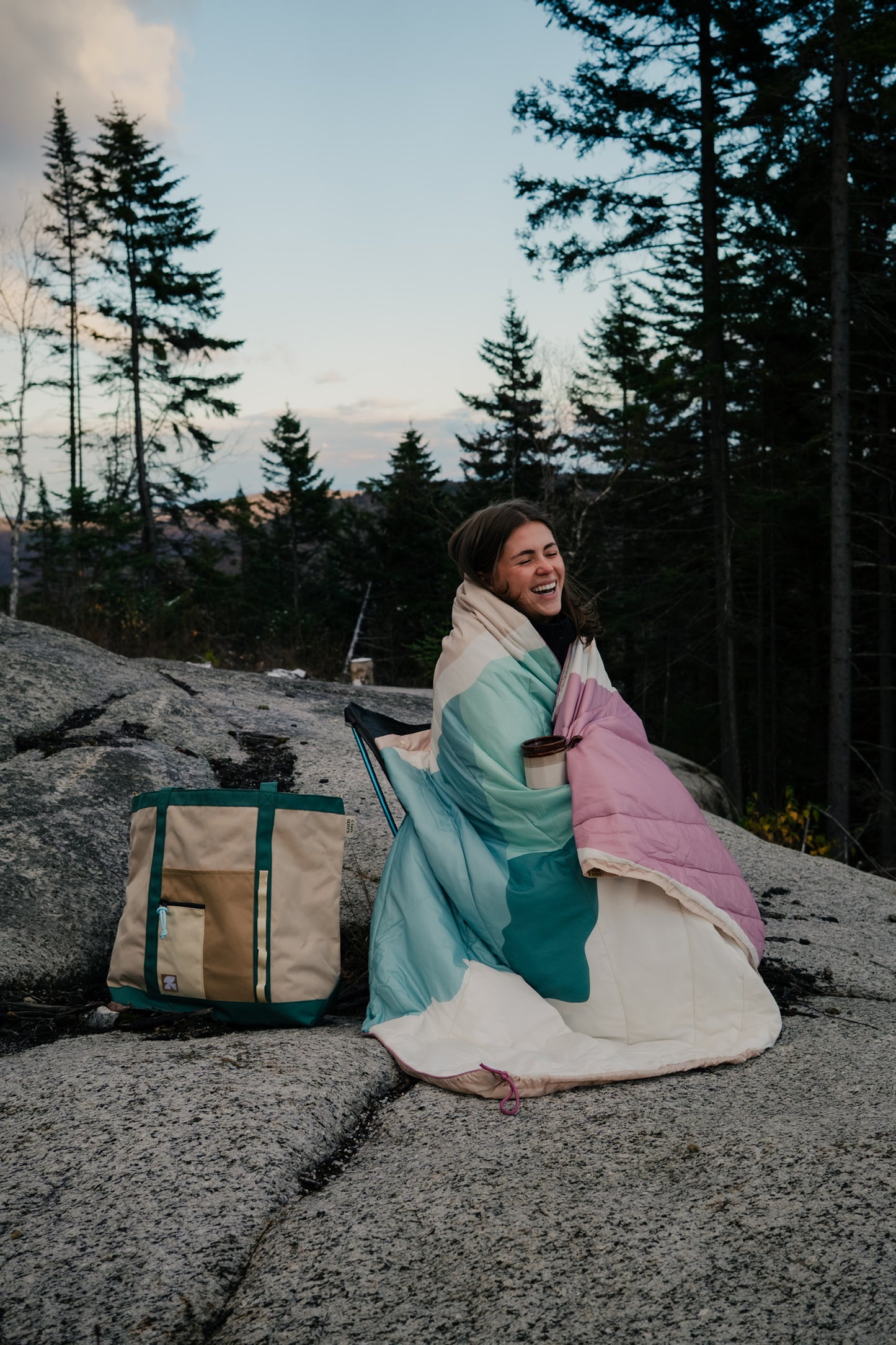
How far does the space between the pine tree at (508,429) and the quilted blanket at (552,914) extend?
1837 centimetres

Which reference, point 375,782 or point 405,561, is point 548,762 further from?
point 405,561

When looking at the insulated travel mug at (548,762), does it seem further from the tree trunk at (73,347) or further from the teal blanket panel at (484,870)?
the tree trunk at (73,347)

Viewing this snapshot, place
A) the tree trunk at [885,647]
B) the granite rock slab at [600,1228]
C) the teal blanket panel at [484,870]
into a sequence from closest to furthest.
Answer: the granite rock slab at [600,1228]
the teal blanket panel at [484,870]
the tree trunk at [885,647]

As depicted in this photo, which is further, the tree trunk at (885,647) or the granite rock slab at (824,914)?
the tree trunk at (885,647)

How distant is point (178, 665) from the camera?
17.8ft

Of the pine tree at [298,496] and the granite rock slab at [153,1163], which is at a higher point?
the pine tree at [298,496]

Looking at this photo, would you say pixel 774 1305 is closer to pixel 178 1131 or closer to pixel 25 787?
pixel 178 1131

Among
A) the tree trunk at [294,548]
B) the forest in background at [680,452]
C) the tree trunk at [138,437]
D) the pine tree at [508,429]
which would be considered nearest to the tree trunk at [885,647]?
the forest in background at [680,452]

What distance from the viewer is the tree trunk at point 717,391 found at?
12.2m

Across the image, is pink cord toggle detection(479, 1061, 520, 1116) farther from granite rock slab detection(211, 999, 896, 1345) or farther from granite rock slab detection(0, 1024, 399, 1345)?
granite rock slab detection(0, 1024, 399, 1345)

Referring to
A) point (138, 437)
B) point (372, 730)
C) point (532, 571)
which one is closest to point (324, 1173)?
point (372, 730)

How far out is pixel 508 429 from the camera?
2598 centimetres

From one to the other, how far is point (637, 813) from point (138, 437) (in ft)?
69.9

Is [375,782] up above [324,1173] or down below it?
above
